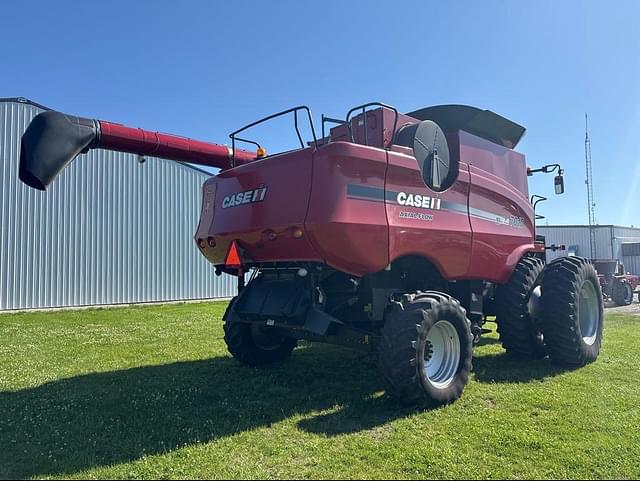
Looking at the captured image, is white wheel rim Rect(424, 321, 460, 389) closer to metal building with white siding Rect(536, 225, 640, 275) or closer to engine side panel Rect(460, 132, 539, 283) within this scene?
engine side panel Rect(460, 132, 539, 283)

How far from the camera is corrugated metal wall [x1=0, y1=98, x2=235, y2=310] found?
49.6 feet

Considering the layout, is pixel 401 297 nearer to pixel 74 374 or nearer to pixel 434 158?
pixel 434 158

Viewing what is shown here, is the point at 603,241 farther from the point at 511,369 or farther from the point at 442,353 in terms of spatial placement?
the point at 442,353

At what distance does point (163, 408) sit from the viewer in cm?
503

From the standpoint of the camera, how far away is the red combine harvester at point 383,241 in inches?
190

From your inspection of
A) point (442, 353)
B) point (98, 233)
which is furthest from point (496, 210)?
point (98, 233)

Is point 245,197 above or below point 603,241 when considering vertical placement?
below

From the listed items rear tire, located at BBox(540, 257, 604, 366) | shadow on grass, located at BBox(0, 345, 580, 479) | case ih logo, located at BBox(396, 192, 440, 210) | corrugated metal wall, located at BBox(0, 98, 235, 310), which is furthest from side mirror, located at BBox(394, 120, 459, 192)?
corrugated metal wall, located at BBox(0, 98, 235, 310)

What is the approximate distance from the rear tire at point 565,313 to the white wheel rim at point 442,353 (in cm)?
202

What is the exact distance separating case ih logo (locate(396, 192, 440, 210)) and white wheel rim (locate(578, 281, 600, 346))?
3.46 m

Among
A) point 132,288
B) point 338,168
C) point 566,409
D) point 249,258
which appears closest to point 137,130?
point 249,258

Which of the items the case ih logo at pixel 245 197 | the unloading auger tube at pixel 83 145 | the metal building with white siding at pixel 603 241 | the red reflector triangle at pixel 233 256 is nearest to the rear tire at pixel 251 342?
the red reflector triangle at pixel 233 256

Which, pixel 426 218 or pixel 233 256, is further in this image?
pixel 233 256

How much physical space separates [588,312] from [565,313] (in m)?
1.34
